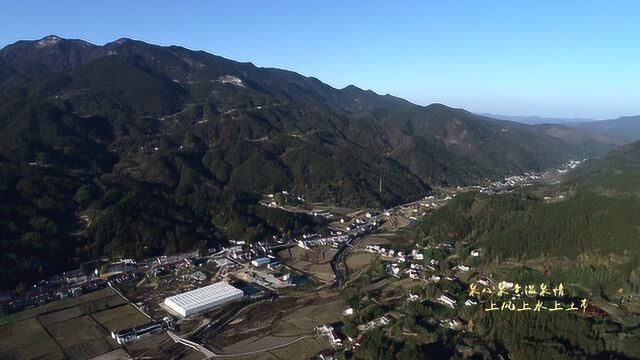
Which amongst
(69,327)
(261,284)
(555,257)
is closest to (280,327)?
(261,284)

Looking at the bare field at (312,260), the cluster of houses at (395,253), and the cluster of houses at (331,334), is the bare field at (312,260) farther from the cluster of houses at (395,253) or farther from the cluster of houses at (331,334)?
the cluster of houses at (331,334)

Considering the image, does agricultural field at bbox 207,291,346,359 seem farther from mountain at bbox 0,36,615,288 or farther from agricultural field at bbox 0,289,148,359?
mountain at bbox 0,36,615,288

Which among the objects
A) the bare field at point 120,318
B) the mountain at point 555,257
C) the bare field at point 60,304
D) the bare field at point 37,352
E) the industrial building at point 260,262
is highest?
the mountain at point 555,257

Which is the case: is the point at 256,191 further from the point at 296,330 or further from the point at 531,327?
the point at 531,327

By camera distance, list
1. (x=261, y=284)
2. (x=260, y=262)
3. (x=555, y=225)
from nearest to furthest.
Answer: (x=261, y=284) → (x=555, y=225) → (x=260, y=262)

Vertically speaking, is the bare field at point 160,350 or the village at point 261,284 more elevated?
the village at point 261,284

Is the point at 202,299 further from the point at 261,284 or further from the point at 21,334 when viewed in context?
the point at 21,334

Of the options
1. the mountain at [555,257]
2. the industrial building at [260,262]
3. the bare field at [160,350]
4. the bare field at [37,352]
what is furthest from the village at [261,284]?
the bare field at [37,352]
